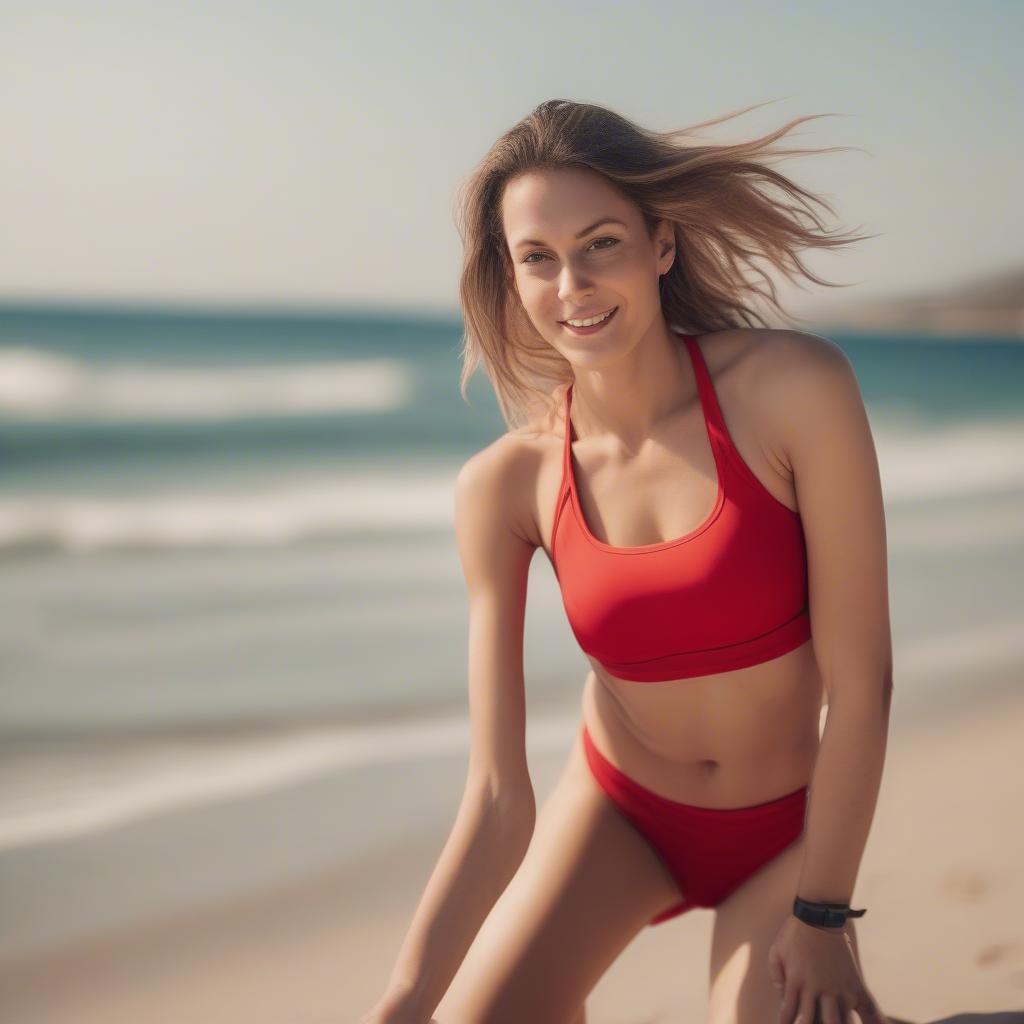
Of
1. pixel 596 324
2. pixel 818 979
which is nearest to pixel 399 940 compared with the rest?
pixel 818 979

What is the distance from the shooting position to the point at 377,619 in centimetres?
738

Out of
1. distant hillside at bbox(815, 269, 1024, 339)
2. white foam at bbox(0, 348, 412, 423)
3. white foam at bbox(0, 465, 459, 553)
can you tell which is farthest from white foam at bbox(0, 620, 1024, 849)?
distant hillside at bbox(815, 269, 1024, 339)

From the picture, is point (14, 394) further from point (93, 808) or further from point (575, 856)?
point (575, 856)

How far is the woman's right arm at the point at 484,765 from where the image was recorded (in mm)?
2068

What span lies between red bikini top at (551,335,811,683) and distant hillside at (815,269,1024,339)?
31775mm

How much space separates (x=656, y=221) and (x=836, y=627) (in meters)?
0.82

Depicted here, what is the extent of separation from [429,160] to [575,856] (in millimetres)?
26524

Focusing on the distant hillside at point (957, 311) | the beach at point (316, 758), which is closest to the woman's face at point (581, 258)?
the beach at point (316, 758)

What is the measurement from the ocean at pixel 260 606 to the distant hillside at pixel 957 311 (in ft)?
40.7

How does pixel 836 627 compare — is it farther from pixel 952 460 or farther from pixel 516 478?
pixel 952 460

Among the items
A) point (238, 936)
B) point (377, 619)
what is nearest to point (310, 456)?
point (377, 619)

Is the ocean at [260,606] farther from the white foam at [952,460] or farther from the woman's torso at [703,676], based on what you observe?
the woman's torso at [703,676]

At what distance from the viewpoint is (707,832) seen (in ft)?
7.85

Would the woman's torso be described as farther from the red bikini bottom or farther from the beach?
the beach
